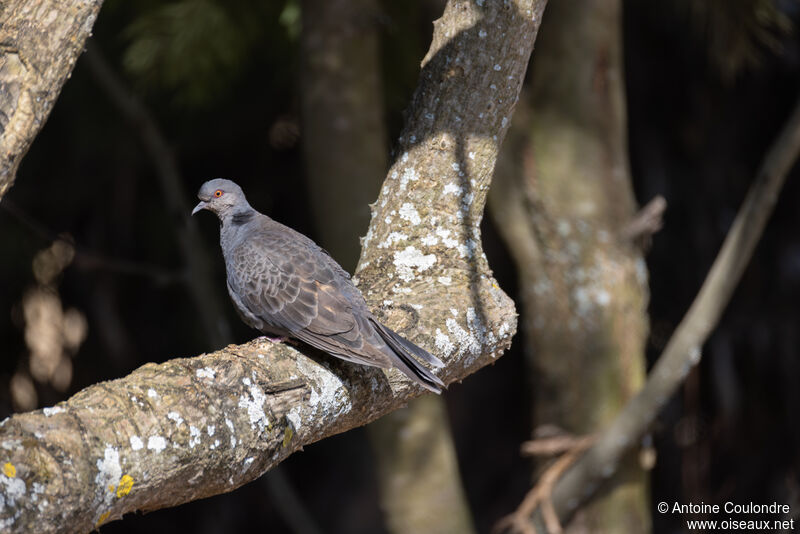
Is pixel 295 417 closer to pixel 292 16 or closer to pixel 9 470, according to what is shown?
pixel 9 470

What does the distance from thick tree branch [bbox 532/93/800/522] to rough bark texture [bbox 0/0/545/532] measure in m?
1.82

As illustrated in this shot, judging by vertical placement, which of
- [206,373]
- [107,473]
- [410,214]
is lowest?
[107,473]

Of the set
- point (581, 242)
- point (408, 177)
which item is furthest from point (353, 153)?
point (408, 177)

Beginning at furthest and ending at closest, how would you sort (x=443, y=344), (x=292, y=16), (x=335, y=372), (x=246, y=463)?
1. (x=292, y=16)
2. (x=443, y=344)
3. (x=335, y=372)
4. (x=246, y=463)

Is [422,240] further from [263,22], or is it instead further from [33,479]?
[263,22]

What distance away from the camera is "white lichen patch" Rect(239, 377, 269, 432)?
6.79ft

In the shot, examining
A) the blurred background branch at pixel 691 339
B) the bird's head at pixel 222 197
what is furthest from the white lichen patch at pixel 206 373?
the blurred background branch at pixel 691 339

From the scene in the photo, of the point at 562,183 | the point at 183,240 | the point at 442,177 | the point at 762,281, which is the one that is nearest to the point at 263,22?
the point at 183,240

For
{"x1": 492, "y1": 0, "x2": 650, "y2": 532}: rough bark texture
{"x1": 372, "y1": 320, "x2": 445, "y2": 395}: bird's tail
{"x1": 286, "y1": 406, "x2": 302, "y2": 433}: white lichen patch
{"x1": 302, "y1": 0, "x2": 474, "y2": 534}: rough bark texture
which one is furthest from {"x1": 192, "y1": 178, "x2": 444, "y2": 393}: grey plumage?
{"x1": 492, "y1": 0, "x2": 650, "y2": 532}: rough bark texture

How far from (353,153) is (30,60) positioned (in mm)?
2540

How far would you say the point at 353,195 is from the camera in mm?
4516

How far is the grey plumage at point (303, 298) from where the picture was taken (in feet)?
8.07

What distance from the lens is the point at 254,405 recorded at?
209 cm

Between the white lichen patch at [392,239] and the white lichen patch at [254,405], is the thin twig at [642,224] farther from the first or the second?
the white lichen patch at [254,405]
